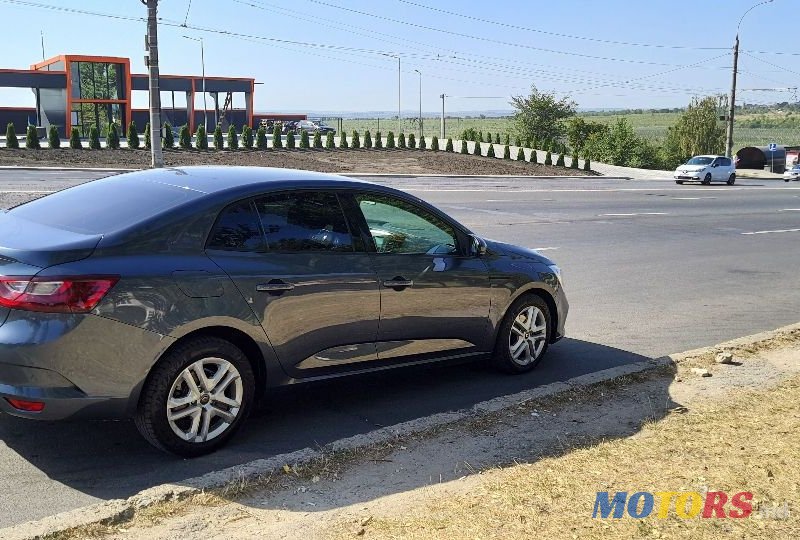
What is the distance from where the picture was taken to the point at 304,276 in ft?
16.1

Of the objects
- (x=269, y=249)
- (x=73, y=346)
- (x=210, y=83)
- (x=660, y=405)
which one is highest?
(x=210, y=83)

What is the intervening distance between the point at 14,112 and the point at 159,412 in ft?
214

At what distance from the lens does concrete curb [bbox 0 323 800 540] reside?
3.67m

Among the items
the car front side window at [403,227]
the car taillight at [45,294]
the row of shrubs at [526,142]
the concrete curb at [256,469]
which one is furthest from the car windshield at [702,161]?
the car taillight at [45,294]

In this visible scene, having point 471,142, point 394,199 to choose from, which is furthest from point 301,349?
point 471,142

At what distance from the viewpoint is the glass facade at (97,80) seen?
51.9 m

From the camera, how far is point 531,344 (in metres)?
6.52

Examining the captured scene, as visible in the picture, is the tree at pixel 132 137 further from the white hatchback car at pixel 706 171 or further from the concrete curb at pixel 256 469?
the concrete curb at pixel 256 469

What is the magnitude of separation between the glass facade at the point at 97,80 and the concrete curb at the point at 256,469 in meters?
51.8

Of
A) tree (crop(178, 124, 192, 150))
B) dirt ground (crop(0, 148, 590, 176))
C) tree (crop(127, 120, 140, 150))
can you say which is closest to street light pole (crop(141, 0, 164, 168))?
dirt ground (crop(0, 148, 590, 176))

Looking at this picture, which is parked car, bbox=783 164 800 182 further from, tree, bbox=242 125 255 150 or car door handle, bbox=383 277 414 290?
car door handle, bbox=383 277 414 290

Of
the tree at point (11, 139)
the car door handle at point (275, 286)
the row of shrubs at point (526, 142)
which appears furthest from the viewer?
the row of shrubs at point (526, 142)

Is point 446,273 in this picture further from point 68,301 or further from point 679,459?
point 68,301

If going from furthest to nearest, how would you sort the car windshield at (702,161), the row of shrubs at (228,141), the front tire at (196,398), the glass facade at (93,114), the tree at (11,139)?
1. the glass facade at (93,114)
2. the car windshield at (702,161)
3. the row of shrubs at (228,141)
4. the tree at (11,139)
5. the front tire at (196,398)
